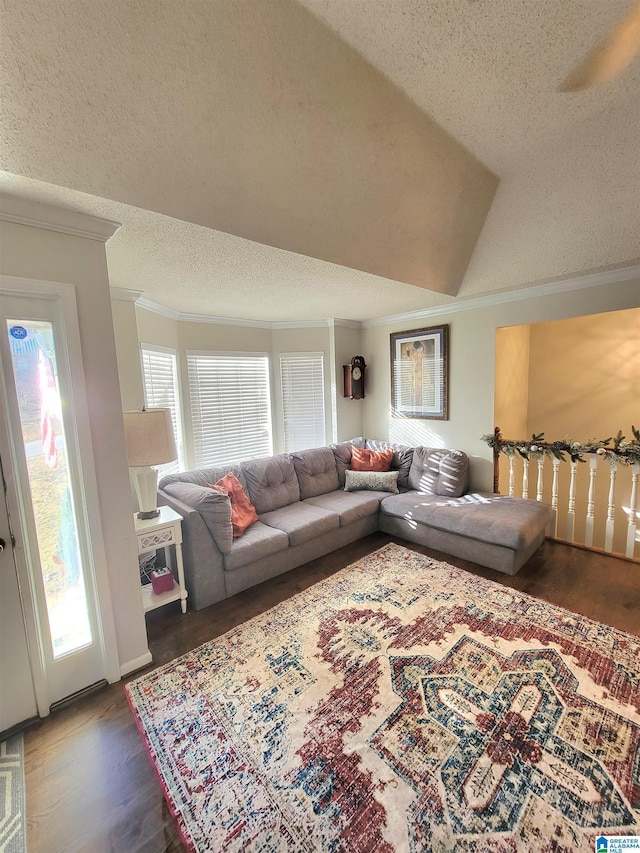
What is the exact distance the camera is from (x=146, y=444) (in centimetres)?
227

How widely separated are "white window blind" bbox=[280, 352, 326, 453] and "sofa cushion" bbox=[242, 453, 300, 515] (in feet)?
3.35

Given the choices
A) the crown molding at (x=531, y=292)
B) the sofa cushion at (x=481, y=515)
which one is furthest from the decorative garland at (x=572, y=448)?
the crown molding at (x=531, y=292)

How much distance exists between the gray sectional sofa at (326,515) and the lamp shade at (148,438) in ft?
1.78

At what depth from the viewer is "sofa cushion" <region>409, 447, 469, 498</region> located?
3.83m

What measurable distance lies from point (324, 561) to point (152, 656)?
160 centimetres

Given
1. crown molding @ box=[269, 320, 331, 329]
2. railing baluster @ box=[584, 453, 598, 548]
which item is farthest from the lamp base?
railing baluster @ box=[584, 453, 598, 548]

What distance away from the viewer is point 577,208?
2.52 metres

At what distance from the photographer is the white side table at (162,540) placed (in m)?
2.34

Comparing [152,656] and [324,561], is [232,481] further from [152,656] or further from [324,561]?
[152,656]

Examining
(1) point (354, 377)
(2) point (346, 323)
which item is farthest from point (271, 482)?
(2) point (346, 323)

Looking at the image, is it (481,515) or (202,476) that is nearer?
(481,515)

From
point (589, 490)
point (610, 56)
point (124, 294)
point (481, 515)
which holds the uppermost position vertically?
point (610, 56)

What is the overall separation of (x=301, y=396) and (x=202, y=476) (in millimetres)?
1998

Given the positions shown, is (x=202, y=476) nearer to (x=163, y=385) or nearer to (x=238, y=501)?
(x=238, y=501)
